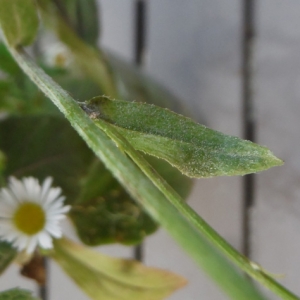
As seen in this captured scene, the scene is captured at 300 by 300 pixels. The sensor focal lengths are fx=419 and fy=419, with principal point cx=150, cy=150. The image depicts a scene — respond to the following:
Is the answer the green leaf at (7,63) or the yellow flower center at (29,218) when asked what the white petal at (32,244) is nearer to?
the yellow flower center at (29,218)

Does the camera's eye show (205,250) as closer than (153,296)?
Yes

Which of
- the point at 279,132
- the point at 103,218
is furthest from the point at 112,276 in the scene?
the point at 279,132

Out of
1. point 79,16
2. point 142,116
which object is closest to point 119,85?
point 79,16

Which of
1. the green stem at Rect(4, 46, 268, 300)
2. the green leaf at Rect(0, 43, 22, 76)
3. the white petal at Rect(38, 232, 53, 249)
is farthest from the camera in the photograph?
the green leaf at Rect(0, 43, 22, 76)

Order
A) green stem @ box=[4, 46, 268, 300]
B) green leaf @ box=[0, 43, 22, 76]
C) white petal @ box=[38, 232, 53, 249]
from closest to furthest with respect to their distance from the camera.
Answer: green stem @ box=[4, 46, 268, 300] < white petal @ box=[38, 232, 53, 249] < green leaf @ box=[0, 43, 22, 76]

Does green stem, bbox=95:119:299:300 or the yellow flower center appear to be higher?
the yellow flower center

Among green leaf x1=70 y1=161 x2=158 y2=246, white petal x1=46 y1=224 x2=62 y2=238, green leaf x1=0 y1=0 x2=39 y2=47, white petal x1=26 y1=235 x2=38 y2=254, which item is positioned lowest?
white petal x1=26 y1=235 x2=38 y2=254

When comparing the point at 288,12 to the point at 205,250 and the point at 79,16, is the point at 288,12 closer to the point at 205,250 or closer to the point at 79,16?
the point at 79,16

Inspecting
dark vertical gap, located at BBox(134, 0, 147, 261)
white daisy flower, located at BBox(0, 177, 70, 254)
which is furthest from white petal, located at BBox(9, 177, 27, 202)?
dark vertical gap, located at BBox(134, 0, 147, 261)

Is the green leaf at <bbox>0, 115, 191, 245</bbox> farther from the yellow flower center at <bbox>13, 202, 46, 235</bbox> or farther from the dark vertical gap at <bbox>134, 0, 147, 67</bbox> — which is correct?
the dark vertical gap at <bbox>134, 0, 147, 67</bbox>
